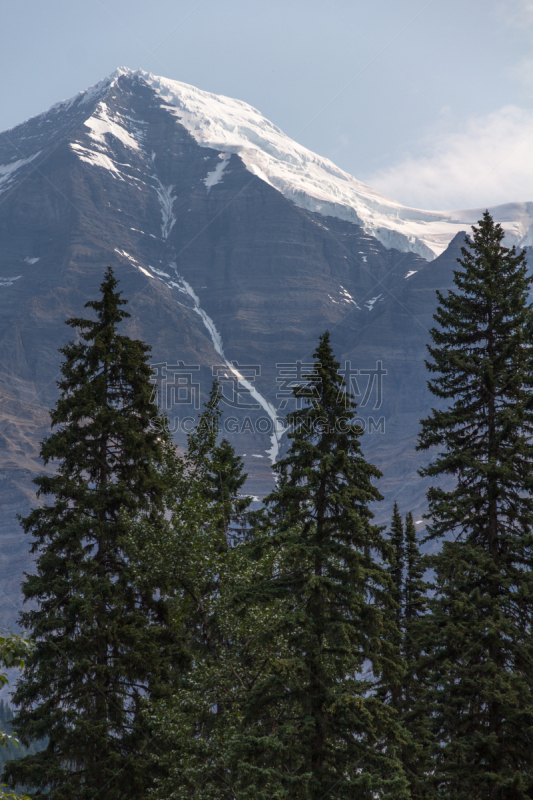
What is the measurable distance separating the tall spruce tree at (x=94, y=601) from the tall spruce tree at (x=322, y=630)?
15.5 feet

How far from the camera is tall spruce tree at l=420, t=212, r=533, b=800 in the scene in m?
15.0

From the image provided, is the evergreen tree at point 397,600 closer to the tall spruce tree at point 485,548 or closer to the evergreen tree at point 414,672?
the evergreen tree at point 414,672

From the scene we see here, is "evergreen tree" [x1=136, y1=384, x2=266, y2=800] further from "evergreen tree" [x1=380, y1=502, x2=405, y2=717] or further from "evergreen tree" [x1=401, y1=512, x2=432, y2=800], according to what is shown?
"evergreen tree" [x1=401, y1=512, x2=432, y2=800]

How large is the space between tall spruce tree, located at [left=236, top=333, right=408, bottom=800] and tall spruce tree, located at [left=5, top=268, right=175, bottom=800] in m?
4.71

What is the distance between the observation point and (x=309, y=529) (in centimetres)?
1545

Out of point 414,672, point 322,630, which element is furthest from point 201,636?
point 414,672

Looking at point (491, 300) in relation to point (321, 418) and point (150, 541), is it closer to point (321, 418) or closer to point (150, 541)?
point (321, 418)

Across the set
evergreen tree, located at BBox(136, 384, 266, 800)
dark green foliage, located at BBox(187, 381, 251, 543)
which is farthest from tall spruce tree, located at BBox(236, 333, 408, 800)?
dark green foliage, located at BBox(187, 381, 251, 543)

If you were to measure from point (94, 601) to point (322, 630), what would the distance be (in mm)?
6925

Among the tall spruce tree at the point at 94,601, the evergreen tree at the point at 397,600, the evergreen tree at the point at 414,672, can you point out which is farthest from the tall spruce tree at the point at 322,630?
the tall spruce tree at the point at 94,601

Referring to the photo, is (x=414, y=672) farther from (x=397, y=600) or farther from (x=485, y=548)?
(x=397, y=600)

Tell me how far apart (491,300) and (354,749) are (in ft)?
39.8

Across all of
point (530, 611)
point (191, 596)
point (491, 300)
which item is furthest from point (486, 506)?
point (191, 596)

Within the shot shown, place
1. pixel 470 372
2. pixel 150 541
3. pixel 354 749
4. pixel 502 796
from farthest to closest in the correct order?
pixel 470 372, pixel 150 541, pixel 502 796, pixel 354 749
